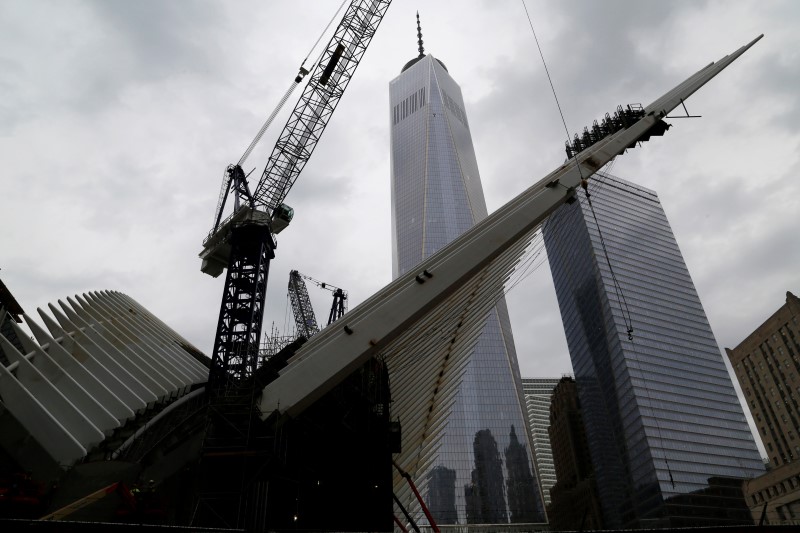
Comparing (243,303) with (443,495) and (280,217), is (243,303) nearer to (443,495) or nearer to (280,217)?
(280,217)

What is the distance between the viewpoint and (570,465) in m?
169

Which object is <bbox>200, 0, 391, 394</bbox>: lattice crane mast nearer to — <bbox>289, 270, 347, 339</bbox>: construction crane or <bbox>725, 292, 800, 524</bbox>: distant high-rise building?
<bbox>289, 270, 347, 339</bbox>: construction crane

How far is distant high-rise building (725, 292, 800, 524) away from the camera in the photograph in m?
97.9

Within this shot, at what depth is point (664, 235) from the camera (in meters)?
162

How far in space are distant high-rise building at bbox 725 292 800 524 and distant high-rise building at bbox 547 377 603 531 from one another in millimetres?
49565

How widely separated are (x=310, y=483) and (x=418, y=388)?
14789mm

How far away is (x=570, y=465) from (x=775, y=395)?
242ft

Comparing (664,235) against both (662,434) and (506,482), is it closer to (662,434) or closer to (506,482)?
(662,434)

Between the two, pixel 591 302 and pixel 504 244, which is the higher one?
pixel 591 302

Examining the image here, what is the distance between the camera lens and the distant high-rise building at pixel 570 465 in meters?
152

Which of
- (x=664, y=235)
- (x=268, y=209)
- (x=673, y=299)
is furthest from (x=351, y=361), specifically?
(x=664, y=235)

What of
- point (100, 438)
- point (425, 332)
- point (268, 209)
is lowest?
point (100, 438)

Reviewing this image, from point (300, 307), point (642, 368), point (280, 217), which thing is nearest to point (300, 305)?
point (300, 307)

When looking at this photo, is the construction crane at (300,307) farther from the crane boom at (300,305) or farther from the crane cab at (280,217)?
the crane cab at (280,217)
